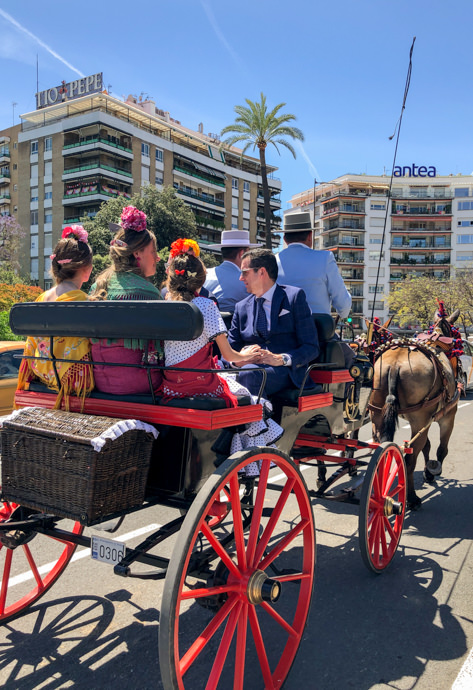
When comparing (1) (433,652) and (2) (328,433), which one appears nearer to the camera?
(1) (433,652)

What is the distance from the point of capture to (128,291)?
2.97 meters

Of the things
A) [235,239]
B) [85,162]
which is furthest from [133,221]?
[85,162]

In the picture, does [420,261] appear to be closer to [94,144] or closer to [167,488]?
[94,144]

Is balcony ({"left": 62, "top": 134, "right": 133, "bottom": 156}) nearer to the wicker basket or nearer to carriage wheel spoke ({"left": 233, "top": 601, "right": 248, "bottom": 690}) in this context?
the wicker basket

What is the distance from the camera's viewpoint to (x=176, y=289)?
2.98 metres

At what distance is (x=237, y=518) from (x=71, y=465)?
0.80 metres

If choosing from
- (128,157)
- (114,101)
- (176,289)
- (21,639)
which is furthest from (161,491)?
(114,101)

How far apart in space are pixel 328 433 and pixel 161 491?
6.16 feet

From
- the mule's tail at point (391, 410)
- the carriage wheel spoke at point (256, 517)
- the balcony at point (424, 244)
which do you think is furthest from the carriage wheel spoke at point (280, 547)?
the balcony at point (424, 244)

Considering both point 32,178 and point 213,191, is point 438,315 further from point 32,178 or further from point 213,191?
point 213,191

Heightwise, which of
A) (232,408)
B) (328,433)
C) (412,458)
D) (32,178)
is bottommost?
(412,458)

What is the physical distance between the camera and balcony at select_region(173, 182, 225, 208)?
208ft

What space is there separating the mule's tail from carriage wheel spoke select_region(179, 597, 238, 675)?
326 cm

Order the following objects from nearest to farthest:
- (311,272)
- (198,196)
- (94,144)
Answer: (311,272) → (94,144) → (198,196)
